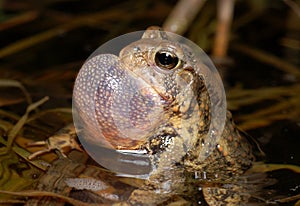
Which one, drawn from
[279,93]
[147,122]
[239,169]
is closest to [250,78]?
[279,93]

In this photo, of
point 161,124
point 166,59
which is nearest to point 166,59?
point 166,59

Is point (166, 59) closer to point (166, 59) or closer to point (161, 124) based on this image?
point (166, 59)

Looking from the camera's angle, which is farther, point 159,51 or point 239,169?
point 239,169

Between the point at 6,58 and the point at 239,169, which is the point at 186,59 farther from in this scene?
the point at 6,58

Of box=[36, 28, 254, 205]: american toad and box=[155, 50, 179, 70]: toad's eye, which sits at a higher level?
box=[155, 50, 179, 70]: toad's eye

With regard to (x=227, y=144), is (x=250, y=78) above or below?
above

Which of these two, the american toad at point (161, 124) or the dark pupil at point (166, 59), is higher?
the dark pupil at point (166, 59)

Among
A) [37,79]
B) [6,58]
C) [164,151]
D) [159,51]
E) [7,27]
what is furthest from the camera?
[7,27]
